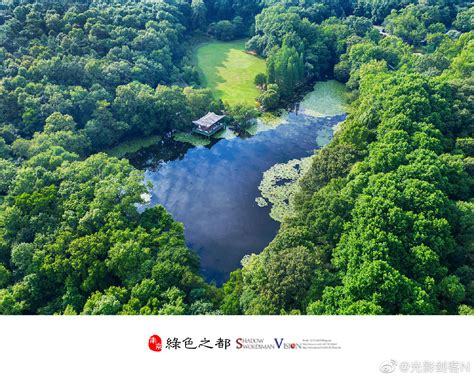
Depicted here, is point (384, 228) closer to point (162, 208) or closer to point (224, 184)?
point (162, 208)

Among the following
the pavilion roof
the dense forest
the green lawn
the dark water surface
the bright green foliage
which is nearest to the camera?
the bright green foliage

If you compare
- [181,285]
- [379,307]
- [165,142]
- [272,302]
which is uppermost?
[379,307]

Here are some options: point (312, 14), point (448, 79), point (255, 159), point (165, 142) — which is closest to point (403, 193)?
point (255, 159)

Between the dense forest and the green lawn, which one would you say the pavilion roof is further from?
the green lawn

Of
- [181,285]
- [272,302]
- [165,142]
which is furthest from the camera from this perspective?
[165,142]

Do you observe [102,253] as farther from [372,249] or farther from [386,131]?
[386,131]
